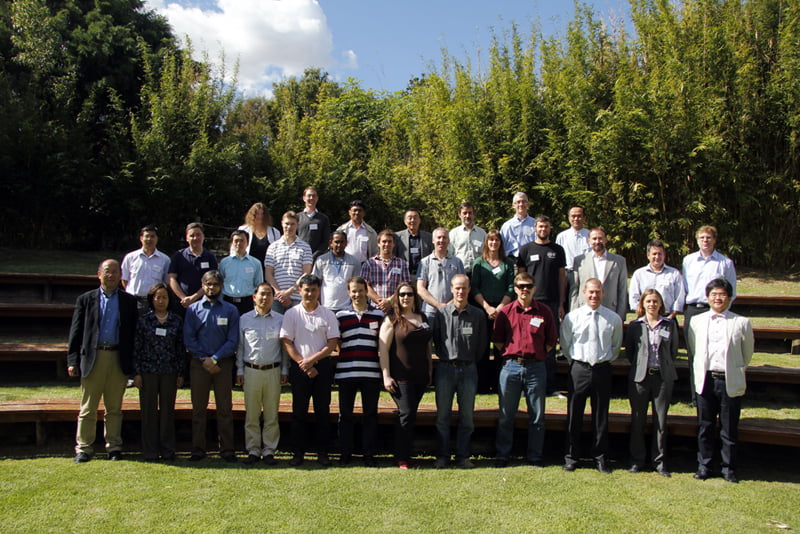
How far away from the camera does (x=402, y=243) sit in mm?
6086

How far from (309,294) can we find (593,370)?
7.73ft

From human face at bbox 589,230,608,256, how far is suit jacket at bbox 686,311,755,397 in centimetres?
113

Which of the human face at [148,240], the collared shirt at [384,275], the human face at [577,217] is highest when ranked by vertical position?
the human face at [577,217]

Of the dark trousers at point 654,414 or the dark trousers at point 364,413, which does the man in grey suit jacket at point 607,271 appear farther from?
the dark trousers at point 364,413

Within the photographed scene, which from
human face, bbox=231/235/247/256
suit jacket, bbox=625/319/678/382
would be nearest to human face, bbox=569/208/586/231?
suit jacket, bbox=625/319/678/382

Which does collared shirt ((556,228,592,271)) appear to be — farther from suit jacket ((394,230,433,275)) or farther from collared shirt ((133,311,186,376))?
collared shirt ((133,311,186,376))

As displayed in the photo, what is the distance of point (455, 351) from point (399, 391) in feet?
1.84

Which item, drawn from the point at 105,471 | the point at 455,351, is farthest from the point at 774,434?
the point at 105,471

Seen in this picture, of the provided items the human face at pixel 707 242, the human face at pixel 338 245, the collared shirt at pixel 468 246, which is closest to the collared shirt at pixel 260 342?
the human face at pixel 338 245

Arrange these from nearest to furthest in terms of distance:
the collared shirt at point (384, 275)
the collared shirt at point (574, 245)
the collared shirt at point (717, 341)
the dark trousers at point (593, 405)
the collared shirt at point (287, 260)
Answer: the collared shirt at point (717, 341), the dark trousers at point (593, 405), the collared shirt at point (384, 275), the collared shirt at point (287, 260), the collared shirt at point (574, 245)

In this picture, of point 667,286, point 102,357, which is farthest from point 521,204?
point 102,357

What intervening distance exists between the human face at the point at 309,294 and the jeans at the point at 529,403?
1676 millimetres

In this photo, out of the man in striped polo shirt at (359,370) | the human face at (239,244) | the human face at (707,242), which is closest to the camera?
the man in striped polo shirt at (359,370)

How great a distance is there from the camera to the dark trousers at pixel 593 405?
4531 mm
